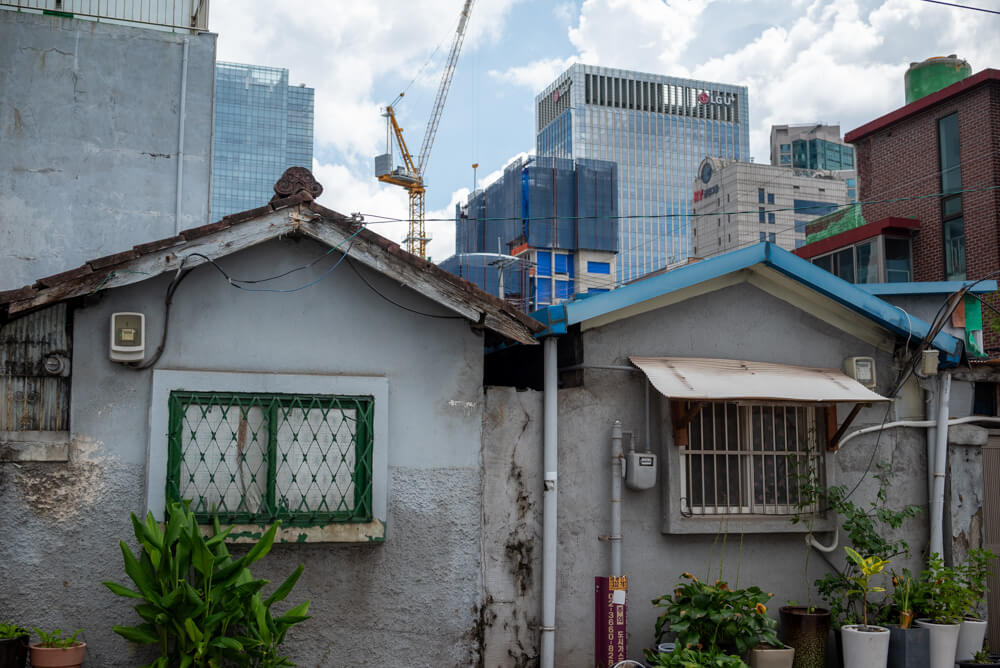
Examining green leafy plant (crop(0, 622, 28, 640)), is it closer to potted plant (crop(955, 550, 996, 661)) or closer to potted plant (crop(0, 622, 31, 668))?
potted plant (crop(0, 622, 31, 668))

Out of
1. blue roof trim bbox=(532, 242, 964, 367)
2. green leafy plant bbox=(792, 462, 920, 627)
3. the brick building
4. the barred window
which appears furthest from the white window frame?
the brick building

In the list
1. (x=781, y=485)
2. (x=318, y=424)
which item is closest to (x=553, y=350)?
(x=318, y=424)

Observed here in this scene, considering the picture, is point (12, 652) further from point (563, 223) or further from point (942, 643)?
point (563, 223)

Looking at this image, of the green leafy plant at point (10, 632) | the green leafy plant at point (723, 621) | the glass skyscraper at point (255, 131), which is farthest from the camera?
the glass skyscraper at point (255, 131)

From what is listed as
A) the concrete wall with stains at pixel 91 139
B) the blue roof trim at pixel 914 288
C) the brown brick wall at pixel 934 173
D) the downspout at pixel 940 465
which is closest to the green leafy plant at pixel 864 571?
the downspout at pixel 940 465

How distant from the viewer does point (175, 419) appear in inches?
308

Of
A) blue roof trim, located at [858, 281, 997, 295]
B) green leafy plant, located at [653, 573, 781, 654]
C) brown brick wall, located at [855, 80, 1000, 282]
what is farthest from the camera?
brown brick wall, located at [855, 80, 1000, 282]

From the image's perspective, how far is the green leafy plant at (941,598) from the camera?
9.36 meters

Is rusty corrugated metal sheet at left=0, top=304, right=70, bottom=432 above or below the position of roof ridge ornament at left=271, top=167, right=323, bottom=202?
below

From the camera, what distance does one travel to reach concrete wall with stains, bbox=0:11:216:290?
11.4 meters

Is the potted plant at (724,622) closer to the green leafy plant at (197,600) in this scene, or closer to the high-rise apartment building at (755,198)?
the green leafy plant at (197,600)

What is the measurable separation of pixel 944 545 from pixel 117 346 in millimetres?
8602

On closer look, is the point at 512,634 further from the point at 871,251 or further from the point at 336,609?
the point at 871,251

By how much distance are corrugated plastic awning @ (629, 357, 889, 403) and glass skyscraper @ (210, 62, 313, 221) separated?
178924 millimetres
